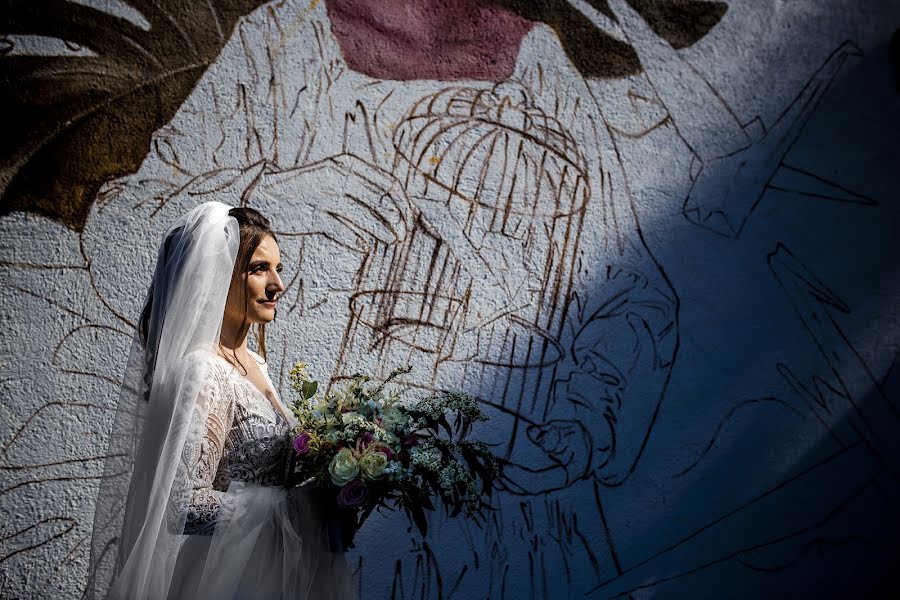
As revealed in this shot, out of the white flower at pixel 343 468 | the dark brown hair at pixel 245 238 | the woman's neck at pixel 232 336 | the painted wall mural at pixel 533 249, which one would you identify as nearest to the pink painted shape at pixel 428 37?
→ the painted wall mural at pixel 533 249

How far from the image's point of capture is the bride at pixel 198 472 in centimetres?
189

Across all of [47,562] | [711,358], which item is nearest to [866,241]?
[711,358]

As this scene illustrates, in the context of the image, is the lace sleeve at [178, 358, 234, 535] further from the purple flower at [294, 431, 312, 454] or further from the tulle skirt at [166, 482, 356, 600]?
the purple flower at [294, 431, 312, 454]

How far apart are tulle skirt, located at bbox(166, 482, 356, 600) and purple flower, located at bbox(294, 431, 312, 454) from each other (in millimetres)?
184

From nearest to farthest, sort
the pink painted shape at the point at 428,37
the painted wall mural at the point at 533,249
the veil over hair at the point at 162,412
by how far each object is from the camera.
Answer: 1. the veil over hair at the point at 162,412
2. the painted wall mural at the point at 533,249
3. the pink painted shape at the point at 428,37

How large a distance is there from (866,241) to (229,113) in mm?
3150

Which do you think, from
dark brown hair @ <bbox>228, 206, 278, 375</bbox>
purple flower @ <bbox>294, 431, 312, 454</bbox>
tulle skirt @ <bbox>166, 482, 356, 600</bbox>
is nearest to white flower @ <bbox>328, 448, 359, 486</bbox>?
purple flower @ <bbox>294, 431, 312, 454</bbox>

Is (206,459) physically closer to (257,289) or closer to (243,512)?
(243,512)

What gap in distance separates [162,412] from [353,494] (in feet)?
1.93

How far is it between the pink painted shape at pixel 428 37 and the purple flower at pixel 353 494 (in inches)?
80.5

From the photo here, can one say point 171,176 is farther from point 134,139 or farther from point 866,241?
point 866,241

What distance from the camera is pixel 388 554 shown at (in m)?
3.05

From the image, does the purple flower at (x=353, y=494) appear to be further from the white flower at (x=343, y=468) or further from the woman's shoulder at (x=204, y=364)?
the woman's shoulder at (x=204, y=364)

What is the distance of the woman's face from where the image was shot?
87.5 inches
